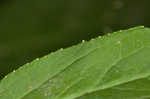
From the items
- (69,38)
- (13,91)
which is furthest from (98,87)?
(69,38)

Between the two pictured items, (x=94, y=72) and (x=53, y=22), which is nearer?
(x=94, y=72)

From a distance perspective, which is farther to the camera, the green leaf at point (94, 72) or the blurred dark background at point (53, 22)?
the blurred dark background at point (53, 22)

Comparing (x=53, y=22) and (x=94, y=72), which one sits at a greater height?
(x=53, y=22)

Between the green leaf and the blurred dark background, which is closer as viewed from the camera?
the green leaf

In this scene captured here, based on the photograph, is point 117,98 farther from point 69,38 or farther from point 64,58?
point 69,38
